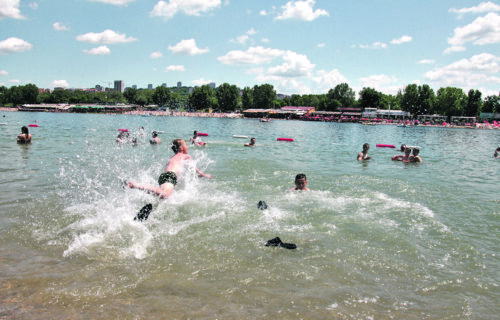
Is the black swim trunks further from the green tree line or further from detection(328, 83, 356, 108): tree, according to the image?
detection(328, 83, 356, 108): tree

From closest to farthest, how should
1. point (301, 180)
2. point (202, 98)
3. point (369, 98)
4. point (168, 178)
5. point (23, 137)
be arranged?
1. point (168, 178)
2. point (301, 180)
3. point (23, 137)
4. point (369, 98)
5. point (202, 98)

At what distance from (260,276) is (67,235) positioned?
421 cm

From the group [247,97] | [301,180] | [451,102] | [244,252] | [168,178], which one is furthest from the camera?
[247,97]

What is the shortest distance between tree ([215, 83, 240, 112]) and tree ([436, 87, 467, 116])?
9144 cm

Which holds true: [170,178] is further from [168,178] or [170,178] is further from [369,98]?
[369,98]

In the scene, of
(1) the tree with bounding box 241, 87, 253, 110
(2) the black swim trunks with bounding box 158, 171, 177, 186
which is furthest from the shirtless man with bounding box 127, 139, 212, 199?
(1) the tree with bounding box 241, 87, 253, 110

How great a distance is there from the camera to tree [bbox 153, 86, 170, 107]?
178250 millimetres

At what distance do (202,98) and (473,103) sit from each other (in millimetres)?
121603

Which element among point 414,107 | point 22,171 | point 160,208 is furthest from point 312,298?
point 414,107

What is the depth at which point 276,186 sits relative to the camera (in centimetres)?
1123

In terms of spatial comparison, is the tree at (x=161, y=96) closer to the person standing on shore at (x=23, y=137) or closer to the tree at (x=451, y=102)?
the tree at (x=451, y=102)

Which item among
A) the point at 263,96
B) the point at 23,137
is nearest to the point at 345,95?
the point at 263,96

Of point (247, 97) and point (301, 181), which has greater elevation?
point (247, 97)

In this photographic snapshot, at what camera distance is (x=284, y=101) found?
17888cm
